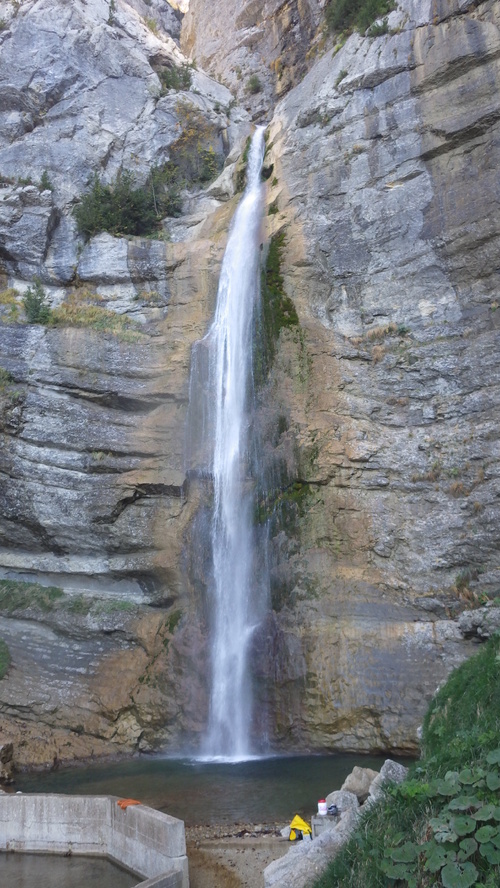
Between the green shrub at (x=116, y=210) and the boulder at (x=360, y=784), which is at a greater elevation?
the green shrub at (x=116, y=210)

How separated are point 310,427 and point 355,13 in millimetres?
14603

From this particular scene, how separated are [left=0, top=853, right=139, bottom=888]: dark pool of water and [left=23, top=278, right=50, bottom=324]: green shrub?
581 inches

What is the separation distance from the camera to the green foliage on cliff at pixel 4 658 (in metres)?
15.9

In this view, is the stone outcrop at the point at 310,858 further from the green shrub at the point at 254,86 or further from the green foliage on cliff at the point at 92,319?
the green shrub at the point at 254,86

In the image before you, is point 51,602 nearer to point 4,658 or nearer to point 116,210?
point 4,658

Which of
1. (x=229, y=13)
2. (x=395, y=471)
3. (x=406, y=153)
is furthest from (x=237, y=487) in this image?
(x=229, y=13)

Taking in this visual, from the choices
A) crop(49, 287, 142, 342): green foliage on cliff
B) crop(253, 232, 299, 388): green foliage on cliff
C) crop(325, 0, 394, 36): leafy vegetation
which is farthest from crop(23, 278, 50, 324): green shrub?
crop(325, 0, 394, 36): leafy vegetation

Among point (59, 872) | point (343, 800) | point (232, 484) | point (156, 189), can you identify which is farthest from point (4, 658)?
point (156, 189)

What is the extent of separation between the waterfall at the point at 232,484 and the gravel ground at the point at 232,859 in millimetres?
6118

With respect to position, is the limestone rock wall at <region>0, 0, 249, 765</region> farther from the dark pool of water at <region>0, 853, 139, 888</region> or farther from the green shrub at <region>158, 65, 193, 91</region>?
the dark pool of water at <region>0, 853, 139, 888</region>

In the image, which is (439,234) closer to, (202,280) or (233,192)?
(202,280)

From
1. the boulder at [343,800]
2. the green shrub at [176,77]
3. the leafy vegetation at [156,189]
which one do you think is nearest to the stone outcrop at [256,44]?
the green shrub at [176,77]

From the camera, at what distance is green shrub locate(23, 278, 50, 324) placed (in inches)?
787

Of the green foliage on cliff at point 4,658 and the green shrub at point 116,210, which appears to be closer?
the green foliage on cliff at point 4,658
